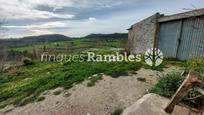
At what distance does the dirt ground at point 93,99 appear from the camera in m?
7.70

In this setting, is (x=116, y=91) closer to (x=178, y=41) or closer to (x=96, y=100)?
(x=96, y=100)

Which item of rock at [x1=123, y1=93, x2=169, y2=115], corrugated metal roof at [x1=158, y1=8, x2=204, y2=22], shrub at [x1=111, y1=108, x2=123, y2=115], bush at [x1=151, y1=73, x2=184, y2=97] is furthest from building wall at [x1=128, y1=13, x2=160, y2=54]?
rock at [x1=123, y1=93, x2=169, y2=115]

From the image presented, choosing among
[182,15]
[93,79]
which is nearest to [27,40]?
[182,15]

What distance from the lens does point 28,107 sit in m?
8.64

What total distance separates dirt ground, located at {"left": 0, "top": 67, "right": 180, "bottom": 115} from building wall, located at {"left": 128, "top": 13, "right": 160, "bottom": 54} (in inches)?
297

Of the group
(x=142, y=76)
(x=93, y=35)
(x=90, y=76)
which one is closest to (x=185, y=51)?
(x=142, y=76)

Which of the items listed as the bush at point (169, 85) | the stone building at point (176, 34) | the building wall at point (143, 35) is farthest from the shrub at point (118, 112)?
the building wall at point (143, 35)

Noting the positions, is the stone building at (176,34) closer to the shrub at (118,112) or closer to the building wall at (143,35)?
the building wall at (143,35)

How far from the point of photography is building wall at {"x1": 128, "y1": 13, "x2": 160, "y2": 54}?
16803 millimetres

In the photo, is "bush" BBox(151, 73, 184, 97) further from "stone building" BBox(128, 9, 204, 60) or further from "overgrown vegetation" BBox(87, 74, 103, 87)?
"stone building" BBox(128, 9, 204, 60)

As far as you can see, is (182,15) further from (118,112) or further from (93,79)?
(118,112)

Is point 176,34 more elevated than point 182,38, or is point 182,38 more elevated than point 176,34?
point 176,34

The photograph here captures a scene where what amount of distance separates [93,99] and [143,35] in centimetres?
1155

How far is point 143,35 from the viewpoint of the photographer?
18.8 meters
